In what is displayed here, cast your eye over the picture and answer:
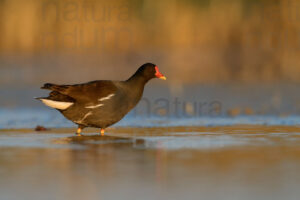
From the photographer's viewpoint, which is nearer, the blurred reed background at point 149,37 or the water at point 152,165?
the water at point 152,165

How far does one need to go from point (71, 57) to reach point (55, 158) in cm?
1181

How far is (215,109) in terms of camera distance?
14.3 metres

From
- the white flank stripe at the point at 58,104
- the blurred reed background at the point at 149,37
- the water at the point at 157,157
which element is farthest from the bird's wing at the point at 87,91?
the blurred reed background at the point at 149,37

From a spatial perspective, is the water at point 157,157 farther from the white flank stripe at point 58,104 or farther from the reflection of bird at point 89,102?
the white flank stripe at point 58,104

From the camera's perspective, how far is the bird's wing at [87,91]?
431 inches

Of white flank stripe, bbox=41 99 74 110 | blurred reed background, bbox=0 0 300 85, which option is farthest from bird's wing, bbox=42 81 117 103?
blurred reed background, bbox=0 0 300 85

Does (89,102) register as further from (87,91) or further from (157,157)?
(157,157)

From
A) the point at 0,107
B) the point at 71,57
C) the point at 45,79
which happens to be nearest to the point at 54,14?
the point at 71,57

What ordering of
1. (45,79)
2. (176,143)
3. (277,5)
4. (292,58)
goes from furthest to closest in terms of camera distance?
1. (277,5)
2. (292,58)
3. (45,79)
4. (176,143)

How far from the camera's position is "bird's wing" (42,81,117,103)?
1094 centimetres

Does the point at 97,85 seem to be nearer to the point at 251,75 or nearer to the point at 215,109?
the point at 215,109

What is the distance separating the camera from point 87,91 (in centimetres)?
1105

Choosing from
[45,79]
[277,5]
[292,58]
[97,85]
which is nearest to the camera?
[97,85]

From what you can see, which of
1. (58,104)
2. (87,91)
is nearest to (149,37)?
A: (87,91)
